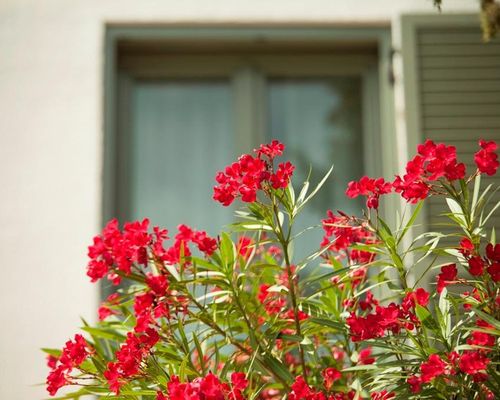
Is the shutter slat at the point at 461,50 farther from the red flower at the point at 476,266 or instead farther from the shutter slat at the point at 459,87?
the red flower at the point at 476,266

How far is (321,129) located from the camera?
3.92m

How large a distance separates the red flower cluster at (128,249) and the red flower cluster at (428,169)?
1.73 ft

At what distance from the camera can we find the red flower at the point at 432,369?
191 centimetres

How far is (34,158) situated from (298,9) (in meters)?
1.26

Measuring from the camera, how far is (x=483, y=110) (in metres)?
3.64

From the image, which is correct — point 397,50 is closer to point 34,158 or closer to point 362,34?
point 362,34

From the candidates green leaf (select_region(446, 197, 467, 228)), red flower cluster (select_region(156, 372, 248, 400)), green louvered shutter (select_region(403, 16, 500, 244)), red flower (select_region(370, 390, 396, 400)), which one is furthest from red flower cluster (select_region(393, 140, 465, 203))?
green louvered shutter (select_region(403, 16, 500, 244))

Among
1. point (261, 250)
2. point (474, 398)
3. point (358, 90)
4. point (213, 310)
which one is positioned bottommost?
point (474, 398)

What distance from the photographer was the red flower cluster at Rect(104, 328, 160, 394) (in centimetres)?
207

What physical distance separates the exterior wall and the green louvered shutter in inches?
4.9

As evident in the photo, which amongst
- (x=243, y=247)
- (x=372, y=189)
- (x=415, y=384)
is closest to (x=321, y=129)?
(x=243, y=247)

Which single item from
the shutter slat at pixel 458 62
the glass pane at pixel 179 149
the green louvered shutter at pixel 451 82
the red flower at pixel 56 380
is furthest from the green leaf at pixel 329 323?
the shutter slat at pixel 458 62

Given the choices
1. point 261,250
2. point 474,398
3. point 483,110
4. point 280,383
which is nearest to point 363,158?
point 483,110

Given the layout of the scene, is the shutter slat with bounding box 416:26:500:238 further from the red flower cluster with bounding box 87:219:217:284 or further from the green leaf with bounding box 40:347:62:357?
the green leaf with bounding box 40:347:62:357
